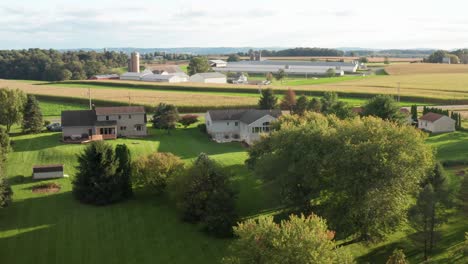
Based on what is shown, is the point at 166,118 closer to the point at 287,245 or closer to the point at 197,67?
the point at 287,245

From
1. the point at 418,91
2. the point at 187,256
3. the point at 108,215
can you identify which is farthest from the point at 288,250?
the point at 418,91

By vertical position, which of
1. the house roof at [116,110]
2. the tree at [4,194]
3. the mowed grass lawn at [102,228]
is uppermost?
the house roof at [116,110]

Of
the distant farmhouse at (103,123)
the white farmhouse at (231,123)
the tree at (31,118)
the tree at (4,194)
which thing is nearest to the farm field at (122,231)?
the tree at (4,194)

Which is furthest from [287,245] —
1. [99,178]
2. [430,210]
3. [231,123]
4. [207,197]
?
[231,123]

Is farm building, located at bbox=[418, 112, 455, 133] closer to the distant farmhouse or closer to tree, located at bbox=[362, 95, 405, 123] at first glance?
tree, located at bbox=[362, 95, 405, 123]

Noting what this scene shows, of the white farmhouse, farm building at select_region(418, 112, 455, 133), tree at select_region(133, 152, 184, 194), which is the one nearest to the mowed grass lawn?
tree at select_region(133, 152, 184, 194)

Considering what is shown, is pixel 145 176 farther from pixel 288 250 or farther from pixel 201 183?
pixel 288 250

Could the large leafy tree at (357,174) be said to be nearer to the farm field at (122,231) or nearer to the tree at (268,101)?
the farm field at (122,231)
